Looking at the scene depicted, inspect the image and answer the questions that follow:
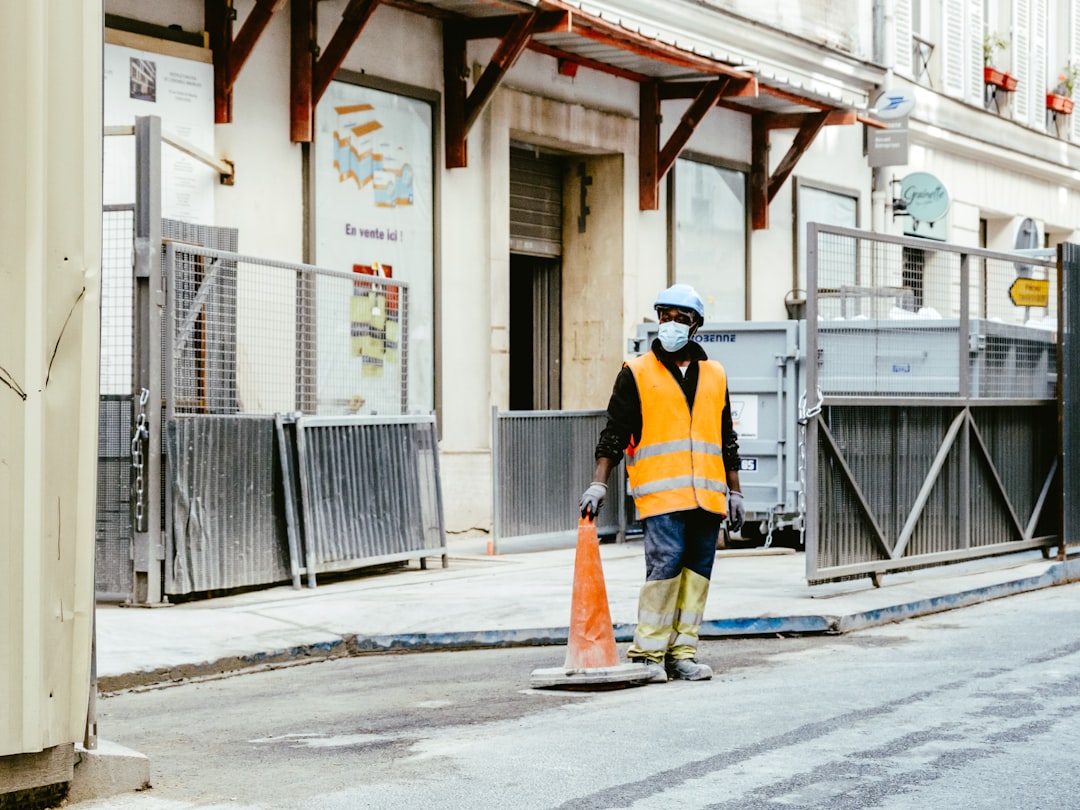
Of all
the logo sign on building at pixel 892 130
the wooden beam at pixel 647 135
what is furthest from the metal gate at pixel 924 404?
the logo sign on building at pixel 892 130

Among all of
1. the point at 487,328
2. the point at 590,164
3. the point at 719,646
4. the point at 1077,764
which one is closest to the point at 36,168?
the point at 1077,764

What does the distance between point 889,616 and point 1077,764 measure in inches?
189

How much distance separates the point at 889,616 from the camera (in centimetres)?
1102

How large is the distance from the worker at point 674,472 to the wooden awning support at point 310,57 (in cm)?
663

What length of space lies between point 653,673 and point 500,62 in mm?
8886

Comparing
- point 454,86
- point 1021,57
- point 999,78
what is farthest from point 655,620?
point 1021,57

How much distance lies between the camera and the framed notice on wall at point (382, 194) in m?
14.9

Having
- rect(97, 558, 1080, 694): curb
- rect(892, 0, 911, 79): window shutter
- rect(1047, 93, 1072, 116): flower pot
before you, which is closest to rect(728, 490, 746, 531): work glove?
rect(97, 558, 1080, 694): curb

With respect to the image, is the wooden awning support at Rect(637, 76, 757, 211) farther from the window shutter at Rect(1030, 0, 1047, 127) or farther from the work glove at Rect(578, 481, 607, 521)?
the window shutter at Rect(1030, 0, 1047, 127)

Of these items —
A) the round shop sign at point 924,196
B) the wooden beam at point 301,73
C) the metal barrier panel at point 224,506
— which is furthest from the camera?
the round shop sign at point 924,196

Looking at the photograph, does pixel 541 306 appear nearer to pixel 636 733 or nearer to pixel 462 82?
pixel 462 82

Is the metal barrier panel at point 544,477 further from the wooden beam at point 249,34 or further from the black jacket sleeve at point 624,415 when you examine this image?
the black jacket sleeve at point 624,415

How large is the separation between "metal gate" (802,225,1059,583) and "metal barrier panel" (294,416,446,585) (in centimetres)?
337

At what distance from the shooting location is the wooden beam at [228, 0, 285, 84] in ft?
45.0
